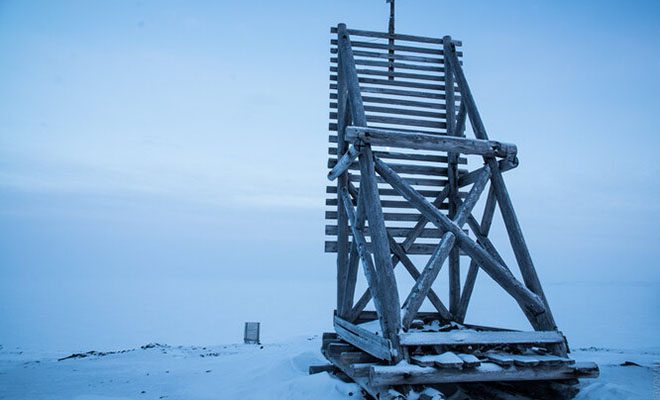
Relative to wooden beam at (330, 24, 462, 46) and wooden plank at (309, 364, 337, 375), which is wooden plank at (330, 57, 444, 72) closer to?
wooden beam at (330, 24, 462, 46)

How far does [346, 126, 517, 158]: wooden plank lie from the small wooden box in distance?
9422mm

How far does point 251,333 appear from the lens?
41.4 feet

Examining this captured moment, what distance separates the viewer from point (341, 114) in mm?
6680

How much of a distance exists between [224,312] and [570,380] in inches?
2225

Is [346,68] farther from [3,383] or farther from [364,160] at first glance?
[3,383]

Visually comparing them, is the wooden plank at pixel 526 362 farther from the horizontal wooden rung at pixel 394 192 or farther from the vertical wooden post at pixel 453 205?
the horizontal wooden rung at pixel 394 192

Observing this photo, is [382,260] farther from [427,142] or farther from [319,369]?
[319,369]

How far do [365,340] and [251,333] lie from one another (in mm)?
8942

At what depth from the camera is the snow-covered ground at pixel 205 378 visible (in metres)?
4.62

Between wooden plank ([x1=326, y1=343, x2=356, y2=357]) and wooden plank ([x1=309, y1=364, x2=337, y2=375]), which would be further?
wooden plank ([x1=309, y1=364, x2=337, y2=375])

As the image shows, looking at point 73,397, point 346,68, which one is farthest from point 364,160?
point 73,397

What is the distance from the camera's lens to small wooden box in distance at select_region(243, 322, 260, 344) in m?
12.6

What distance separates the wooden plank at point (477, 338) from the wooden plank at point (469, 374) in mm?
292

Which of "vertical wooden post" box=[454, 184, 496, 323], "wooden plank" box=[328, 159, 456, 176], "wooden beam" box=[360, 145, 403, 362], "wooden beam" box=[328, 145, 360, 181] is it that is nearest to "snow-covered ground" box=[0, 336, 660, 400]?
"wooden beam" box=[360, 145, 403, 362]
